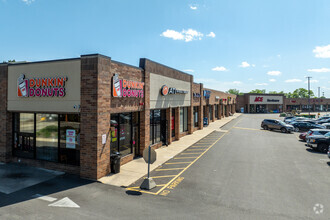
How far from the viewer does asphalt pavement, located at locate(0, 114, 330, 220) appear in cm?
826

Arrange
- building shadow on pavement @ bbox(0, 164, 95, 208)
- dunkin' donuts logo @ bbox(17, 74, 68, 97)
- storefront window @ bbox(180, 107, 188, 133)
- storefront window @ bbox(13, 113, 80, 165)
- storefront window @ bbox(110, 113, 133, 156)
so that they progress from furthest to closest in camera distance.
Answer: storefront window @ bbox(180, 107, 188, 133) < storefront window @ bbox(110, 113, 133, 156) < storefront window @ bbox(13, 113, 80, 165) < dunkin' donuts logo @ bbox(17, 74, 68, 97) < building shadow on pavement @ bbox(0, 164, 95, 208)

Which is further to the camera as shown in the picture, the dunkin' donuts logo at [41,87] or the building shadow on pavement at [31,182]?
the dunkin' donuts logo at [41,87]

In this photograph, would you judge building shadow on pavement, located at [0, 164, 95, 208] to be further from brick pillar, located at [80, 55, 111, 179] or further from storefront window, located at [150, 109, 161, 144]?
storefront window, located at [150, 109, 161, 144]

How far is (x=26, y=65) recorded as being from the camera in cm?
1377

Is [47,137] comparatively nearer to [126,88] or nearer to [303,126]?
[126,88]

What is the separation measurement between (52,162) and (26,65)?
636cm

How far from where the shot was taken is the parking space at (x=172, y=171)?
10.8m

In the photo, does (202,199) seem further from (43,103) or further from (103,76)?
(43,103)

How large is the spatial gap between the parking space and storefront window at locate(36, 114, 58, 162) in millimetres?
6184

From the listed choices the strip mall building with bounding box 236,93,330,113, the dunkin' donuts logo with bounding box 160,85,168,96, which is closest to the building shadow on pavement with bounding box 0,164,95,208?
the dunkin' donuts logo with bounding box 160,85,168,96

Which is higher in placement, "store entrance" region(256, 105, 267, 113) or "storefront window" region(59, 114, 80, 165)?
"store entrance" region(256, 105, 267, 113)

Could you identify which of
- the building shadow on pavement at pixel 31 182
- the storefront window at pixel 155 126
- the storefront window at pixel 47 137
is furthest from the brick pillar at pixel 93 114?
the storefront window at pixel 155 126

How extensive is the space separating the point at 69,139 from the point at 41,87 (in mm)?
3577

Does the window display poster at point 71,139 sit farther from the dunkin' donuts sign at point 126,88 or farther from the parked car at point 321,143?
the parked car at point 321,143
